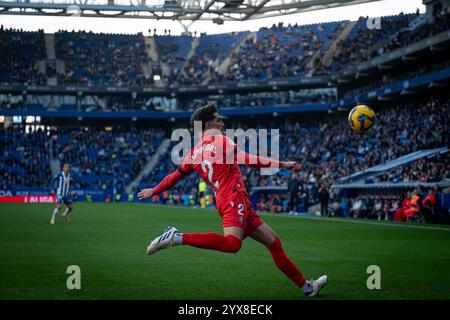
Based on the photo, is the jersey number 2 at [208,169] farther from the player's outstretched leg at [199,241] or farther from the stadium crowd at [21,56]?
the stadium crowd at [21,56]

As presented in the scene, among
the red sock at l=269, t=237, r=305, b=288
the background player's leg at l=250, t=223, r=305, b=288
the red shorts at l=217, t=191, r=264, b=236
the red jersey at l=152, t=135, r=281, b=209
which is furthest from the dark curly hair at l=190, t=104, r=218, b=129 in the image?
the red sock at l=269, t=237, r=305, b=288

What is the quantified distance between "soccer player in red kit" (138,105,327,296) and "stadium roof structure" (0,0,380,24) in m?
45.1

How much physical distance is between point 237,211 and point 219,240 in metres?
0.42

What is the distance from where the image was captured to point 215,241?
24.7 ft

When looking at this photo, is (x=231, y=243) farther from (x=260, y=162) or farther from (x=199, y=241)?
(x=260, y=162)

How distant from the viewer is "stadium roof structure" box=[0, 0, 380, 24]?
173ft

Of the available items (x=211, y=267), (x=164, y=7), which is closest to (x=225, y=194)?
(x=211, y=267)

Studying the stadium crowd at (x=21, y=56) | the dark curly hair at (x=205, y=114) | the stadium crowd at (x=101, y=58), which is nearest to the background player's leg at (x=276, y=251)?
the dark curly hair at (x=205, y=114)

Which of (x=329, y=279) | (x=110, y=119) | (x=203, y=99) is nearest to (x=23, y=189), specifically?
(x=110, y=119)

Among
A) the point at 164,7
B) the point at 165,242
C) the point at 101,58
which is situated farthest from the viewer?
the point at 101,58

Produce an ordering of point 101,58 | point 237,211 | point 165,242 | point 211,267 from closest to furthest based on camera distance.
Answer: point 165,242 < point 237,211 < point 211,267 < point 101,58

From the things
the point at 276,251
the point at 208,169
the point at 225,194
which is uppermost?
the point at 208,169

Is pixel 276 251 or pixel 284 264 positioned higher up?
pixel 276 251

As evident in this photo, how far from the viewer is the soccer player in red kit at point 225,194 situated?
7543mm
